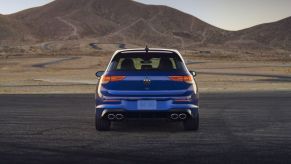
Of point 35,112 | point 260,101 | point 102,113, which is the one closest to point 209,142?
point 102,113

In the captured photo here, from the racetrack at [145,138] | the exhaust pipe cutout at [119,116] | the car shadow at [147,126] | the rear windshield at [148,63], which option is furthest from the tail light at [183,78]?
the car shadow at [147,126]

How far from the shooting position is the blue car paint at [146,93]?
36.2 ft

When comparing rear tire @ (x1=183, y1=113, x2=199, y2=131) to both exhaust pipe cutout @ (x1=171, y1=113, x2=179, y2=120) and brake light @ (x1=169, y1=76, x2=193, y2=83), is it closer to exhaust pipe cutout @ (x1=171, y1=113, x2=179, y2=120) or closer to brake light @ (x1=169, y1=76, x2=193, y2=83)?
exhaust pipe cutout @ (x1=171, y1=113, x2=179, y2=120)

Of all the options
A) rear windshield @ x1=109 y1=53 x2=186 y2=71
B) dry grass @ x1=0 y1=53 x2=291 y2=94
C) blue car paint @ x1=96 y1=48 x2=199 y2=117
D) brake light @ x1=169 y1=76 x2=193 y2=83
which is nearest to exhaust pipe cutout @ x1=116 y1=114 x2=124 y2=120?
blue car paint @ x1=96 y1=48 x2=199 y2=117

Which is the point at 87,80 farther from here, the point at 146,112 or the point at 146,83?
the point at 146,112

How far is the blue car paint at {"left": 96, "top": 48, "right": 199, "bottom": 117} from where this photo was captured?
11031 millimetres

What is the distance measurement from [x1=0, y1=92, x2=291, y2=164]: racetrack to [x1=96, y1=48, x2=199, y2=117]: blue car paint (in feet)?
1.68

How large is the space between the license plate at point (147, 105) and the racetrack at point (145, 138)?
1.68ft

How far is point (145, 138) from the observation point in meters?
10.9

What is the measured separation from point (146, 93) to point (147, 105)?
0.21 meters

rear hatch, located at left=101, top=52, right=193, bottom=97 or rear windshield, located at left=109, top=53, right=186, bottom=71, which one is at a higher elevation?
rear windshield, located at left=109, top=53, right=186, bottom=71

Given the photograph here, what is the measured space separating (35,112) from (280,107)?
6.60m

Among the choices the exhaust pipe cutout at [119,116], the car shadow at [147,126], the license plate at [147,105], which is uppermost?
the license plate at [147,105]

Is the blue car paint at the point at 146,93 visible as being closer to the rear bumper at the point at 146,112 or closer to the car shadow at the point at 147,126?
the rear bumper at the point at 146,112
